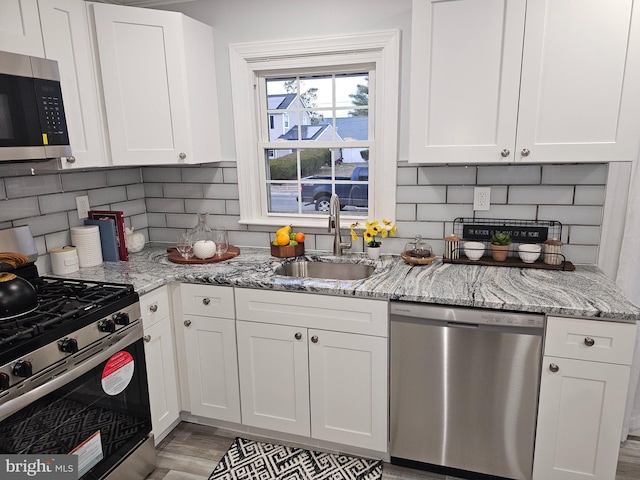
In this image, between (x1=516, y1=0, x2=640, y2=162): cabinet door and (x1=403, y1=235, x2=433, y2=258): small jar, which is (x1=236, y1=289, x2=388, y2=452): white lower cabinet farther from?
(x1=516, y1=0, x2=640, y2=162): cabinet door

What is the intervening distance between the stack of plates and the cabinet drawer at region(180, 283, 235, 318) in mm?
591

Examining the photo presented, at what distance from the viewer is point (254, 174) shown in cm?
277

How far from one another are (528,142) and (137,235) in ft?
7.44

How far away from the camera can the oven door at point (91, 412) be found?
1.52 metres

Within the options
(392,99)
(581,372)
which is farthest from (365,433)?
(392,99)

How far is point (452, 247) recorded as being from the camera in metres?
2.37

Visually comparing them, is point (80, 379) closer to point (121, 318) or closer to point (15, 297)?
point (121, 318)

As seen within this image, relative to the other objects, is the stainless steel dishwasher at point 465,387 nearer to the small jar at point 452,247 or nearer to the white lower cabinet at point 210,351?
the small jar at point 452,247

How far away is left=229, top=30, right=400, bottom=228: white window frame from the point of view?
239 cm

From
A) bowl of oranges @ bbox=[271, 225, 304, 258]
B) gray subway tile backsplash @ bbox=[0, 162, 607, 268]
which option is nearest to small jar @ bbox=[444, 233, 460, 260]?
gray subway tile backsplash @ bbox=[0, 162, 607, 268]

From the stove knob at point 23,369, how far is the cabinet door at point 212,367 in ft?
2.95

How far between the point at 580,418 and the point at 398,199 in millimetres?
1343

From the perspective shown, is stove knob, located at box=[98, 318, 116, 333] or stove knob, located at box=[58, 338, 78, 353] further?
stove knob, located at box=[98, 318, 116, 333]

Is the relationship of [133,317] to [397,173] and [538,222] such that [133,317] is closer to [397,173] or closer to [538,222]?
[397,173]
